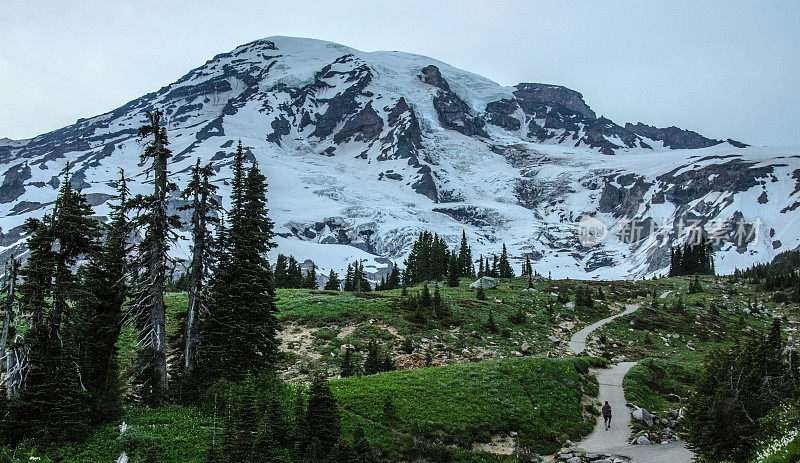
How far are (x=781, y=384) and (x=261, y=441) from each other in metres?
19.3

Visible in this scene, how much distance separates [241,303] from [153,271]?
184 inches

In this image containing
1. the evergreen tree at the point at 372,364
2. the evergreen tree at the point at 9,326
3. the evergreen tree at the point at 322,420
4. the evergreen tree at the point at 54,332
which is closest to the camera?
the evergreen tree at the point at 54,332

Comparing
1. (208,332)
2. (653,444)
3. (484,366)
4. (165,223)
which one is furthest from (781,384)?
(165,223)

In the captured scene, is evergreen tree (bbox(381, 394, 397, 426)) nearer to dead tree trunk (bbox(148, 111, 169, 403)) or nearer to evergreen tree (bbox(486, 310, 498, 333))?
dead tree trunk (bbox(148, 111, 169, 403))

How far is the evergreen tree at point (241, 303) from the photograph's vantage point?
23141 mm

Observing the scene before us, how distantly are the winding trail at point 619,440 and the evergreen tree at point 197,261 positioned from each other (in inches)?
753

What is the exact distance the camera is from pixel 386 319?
41.7 meters

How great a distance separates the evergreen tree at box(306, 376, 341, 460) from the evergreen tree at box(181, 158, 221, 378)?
25.0 feet

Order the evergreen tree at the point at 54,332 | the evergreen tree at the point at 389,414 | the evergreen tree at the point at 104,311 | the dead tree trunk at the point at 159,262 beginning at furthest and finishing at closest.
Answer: the evergreen tree at the point at 389,414, the dead tree trunk at the point at 159,262, the evergreen tree at the point at 104,311, the evergreen tree at the point at 54,332

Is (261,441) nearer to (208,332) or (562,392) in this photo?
(208,332)

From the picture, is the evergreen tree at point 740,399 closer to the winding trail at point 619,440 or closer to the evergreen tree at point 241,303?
the winding trail at point 619,440

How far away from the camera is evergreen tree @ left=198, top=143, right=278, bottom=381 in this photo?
23141 mm

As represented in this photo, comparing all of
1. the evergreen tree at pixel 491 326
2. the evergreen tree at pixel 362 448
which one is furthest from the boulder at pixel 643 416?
the evergreen tree at pixel 491 326

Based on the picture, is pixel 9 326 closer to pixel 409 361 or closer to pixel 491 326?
pixel 409 361
